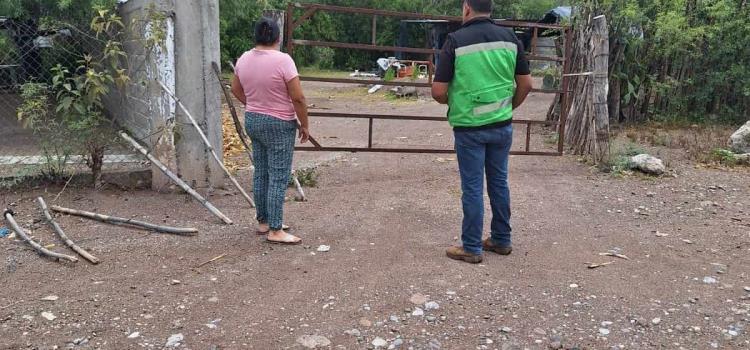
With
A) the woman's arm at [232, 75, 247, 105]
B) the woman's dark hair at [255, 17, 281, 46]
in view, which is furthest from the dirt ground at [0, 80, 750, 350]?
the woman's dark hair at [255, 17, 281, 46]

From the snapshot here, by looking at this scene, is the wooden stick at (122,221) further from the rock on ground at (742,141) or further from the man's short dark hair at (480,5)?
the rock on ground at (742,141)

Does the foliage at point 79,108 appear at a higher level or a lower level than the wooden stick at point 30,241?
higher

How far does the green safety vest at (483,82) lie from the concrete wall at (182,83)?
2601 millimetres

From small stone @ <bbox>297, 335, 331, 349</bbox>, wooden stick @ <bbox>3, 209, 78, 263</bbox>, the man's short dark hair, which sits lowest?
small stone @ <bbox>297, 335, 331, 349</bbox>

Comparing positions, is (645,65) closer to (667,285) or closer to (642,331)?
(667,285)

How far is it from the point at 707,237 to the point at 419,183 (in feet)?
9.31

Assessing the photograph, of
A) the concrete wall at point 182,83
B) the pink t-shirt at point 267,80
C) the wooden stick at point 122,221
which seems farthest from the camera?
the concrete wall at point 182,83

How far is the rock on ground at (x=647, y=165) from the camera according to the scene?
6918 millimetres

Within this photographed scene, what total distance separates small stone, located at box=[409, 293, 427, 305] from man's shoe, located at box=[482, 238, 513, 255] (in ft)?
3.22

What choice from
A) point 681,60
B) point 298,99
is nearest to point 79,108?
point 298,99

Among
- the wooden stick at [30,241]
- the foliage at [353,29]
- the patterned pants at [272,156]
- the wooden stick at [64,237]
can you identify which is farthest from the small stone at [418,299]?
the foliage at [353,29]

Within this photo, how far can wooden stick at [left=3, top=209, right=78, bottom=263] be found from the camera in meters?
4.00

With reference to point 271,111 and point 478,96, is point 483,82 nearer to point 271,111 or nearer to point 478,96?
point 478,96

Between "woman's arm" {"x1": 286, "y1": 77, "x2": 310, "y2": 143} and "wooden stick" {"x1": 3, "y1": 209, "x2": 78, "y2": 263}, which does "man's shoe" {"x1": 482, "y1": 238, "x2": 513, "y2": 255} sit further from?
"wooden stick" {"x1": 3, "y1": 209, "x2": 78, "y2": 263}
